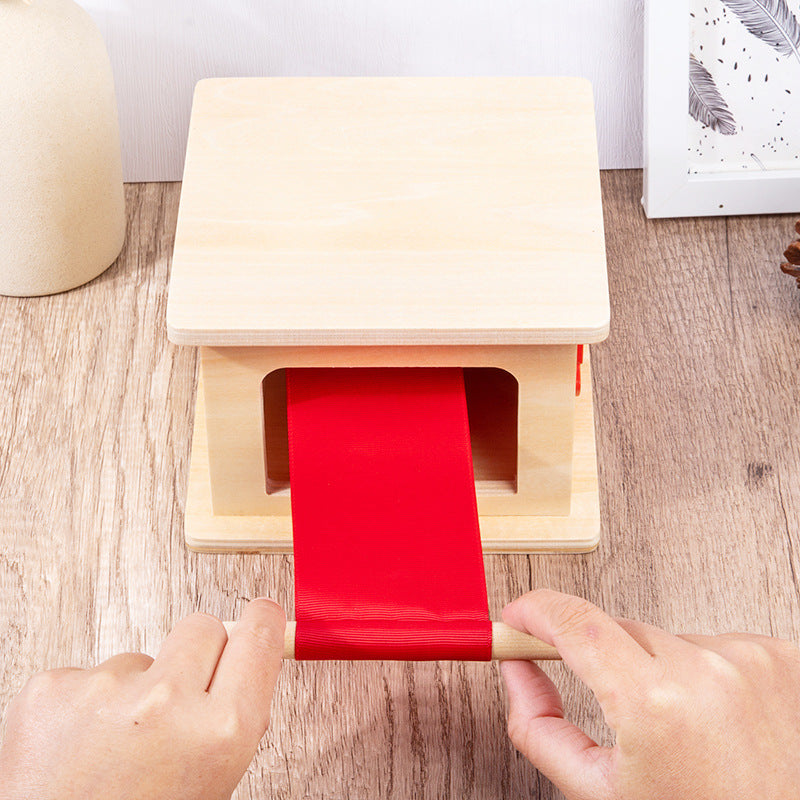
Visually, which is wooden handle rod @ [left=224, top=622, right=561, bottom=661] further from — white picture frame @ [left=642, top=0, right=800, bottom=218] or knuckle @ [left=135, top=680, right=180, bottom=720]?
white picture frame @ [left=642, top=0, right=800, bottom=218]

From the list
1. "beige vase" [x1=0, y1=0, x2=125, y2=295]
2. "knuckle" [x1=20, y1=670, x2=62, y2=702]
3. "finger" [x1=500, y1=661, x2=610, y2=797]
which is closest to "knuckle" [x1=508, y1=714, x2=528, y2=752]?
"finger" [x1=500, y1=661, x2=610, y2=797]

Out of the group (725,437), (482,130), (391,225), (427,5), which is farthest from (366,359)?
(427,5)

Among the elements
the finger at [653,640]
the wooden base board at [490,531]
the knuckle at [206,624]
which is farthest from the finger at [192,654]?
the wooden base board at [490,531]

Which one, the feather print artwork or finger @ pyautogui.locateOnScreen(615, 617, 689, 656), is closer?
finger @ pyautogui.locateOnScreen(615, 617, 689, 656)

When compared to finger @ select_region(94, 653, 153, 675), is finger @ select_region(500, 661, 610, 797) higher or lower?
lower

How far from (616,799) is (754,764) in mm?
76

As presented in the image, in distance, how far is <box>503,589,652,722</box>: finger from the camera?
2.24 ft

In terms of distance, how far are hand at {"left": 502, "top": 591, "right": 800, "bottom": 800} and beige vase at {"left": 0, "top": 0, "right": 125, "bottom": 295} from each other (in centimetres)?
68

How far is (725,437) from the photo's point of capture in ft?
3.77

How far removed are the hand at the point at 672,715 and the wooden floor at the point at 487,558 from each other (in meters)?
0.25

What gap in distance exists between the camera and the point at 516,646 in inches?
32.1

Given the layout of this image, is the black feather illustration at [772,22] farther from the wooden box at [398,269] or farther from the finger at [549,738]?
the finger at [549,738]

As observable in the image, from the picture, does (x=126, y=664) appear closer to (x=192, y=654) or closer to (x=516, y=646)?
(x=192, y=654)

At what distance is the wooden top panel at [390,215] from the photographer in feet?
3.02
